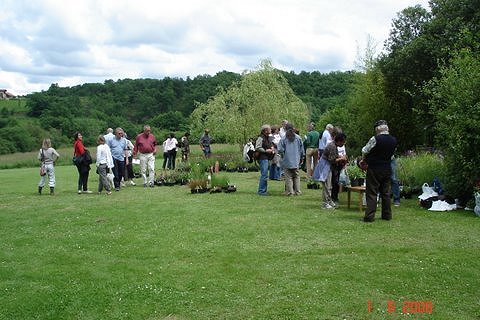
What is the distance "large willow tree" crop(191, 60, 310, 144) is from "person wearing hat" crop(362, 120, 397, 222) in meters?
17.6

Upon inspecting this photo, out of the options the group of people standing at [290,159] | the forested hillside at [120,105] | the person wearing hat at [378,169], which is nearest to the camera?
the person wearing hat at [378,169]

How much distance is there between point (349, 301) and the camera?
5.39 m

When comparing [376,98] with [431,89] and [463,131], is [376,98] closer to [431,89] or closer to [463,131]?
[431,89]

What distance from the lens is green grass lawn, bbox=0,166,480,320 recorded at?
17.9 ft

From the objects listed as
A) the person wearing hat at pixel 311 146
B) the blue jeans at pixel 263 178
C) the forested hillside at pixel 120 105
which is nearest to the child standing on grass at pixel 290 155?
the blue jeans at pixel 263 178

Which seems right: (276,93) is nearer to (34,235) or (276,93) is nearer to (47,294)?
(34,235)

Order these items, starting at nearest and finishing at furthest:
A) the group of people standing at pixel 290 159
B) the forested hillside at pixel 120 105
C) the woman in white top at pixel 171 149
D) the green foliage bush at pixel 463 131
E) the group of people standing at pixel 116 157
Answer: the group of people standing at pixel 290 159, the green foliage bush at pixel 463 131, the group of people standing at pixel 116 157, the woman in white top at pixel 171 149, the forested hillside at pixel 120 105

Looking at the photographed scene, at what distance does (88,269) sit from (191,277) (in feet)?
5.36

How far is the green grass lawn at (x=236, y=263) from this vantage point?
545 cm

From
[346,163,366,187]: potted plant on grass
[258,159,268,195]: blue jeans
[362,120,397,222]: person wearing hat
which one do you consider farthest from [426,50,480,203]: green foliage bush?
[258,159,268,195]: blue jeans

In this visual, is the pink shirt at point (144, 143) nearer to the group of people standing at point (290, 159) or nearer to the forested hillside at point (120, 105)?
the group of people standing at point (290, 159)

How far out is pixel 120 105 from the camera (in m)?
68.6

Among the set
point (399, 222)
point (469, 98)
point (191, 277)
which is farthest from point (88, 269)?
point (469, 98)

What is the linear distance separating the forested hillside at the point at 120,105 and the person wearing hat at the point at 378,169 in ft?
123
